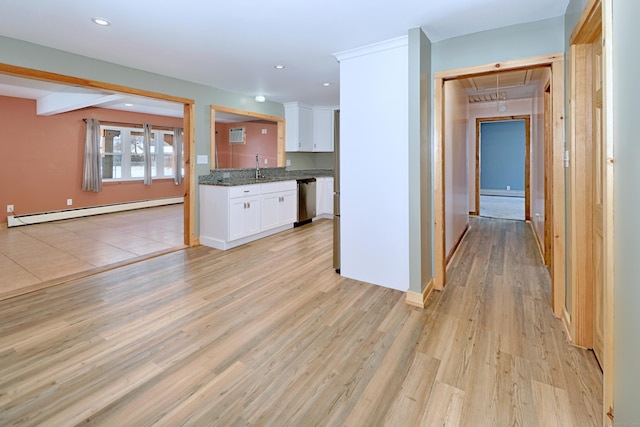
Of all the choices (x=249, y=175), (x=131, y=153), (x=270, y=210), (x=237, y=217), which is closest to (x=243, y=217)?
(x=237, y=217)

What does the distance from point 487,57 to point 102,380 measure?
138 inches

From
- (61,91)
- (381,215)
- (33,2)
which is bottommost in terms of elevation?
(381,215)

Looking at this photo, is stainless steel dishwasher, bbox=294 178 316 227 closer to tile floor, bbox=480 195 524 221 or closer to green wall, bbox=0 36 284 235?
green wall, bbox=0 36 284 235

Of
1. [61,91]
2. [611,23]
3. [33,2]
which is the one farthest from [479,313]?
[61,91]

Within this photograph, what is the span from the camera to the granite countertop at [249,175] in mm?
4797

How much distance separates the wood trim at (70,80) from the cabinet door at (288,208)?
2.20 m

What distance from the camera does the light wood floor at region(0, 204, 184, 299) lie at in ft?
11.2

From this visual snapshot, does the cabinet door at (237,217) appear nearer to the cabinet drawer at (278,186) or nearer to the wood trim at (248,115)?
the cabinet drawer at (278,186)

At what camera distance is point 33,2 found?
228 cm

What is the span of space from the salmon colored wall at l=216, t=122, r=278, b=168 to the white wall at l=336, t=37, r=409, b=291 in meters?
4.75

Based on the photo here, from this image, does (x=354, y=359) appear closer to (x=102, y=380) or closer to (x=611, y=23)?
(x=102, y=380)

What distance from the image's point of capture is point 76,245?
15.2 ft

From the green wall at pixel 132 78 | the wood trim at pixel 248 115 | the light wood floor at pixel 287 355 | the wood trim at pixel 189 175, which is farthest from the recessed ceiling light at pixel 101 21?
the light wood floor at pixel 287 355

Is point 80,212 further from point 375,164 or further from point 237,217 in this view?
point 375,164
